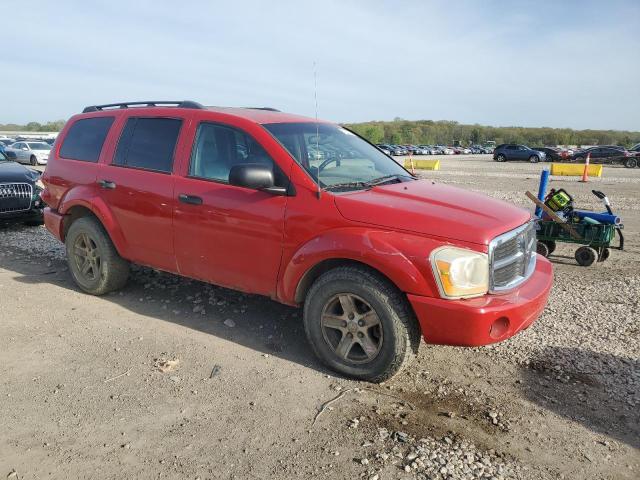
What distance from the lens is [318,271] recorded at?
3.84 meters

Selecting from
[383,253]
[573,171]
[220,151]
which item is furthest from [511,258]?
[573,171]

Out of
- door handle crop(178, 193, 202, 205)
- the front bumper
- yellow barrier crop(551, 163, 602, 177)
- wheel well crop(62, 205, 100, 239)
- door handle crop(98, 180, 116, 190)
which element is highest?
door handle crop(98, 180, 116, 190)

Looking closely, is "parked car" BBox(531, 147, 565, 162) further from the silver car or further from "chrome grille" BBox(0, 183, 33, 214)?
"chrome grille" BBox(0, 183, 33, 214)

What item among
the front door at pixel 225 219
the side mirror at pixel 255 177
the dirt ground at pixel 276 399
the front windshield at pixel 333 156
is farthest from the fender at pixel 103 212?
the front windshield at pixel 333 156

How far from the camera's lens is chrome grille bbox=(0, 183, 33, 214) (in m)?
8.37

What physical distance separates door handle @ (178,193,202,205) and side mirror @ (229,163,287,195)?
53 cm

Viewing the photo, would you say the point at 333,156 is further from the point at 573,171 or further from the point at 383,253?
the point at 573,171

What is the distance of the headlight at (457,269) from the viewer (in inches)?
128

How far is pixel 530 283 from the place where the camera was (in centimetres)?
382

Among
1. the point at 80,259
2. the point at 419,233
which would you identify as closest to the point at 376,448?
the point at 419,233

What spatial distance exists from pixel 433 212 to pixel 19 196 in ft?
25.2

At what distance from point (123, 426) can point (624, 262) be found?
707 centimetres

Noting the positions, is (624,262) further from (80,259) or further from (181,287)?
(80,259)

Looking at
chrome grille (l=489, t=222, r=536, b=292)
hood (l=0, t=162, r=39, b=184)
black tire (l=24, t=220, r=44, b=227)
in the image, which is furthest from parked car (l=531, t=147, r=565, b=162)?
chrome grille (l=489, t=222, r=536, b=292)
